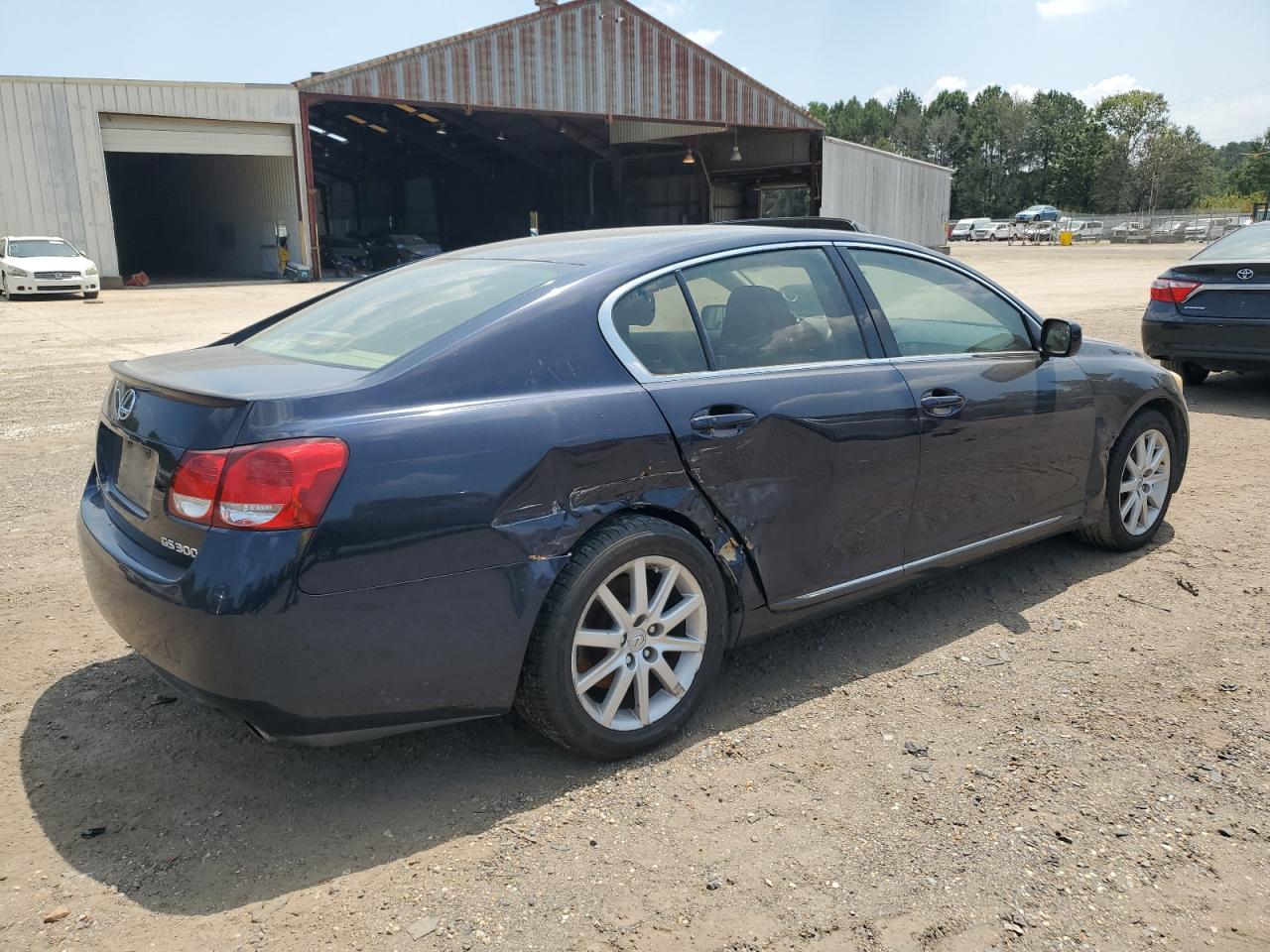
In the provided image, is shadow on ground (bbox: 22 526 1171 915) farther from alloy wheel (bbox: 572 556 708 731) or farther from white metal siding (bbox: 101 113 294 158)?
white metal siding (bbox: 101 113 294 158)

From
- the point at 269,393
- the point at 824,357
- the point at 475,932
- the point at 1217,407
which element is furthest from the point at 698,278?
the point at 1217,407

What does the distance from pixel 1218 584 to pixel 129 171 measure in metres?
45.4

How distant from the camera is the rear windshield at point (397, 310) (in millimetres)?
3098

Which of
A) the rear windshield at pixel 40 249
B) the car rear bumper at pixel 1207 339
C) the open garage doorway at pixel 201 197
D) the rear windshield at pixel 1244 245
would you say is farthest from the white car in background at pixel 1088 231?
the car rear bumper at pixel 1207 339

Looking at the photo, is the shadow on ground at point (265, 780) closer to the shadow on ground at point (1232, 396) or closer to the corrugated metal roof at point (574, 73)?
the shadow on ground at point (1232, 396)

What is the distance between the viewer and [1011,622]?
4.15 m

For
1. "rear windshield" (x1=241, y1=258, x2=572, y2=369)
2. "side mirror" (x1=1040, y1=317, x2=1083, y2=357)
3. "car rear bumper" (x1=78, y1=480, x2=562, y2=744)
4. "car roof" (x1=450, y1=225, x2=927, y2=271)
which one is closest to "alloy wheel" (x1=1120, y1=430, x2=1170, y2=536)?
"side mirror" (x1=1040, y1=317, x2=1083, y2=357)

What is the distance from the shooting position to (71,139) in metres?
26.5

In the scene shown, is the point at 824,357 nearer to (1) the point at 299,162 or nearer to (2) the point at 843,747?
(2) the point at 843,747

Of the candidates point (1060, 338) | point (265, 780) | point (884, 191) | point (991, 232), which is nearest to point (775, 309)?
point (1060, 338)

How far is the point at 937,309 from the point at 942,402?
52 cm

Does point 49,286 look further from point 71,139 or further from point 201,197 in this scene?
point 201,197

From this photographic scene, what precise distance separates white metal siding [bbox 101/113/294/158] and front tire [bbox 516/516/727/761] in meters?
29.4

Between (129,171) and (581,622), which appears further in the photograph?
(129,171)
